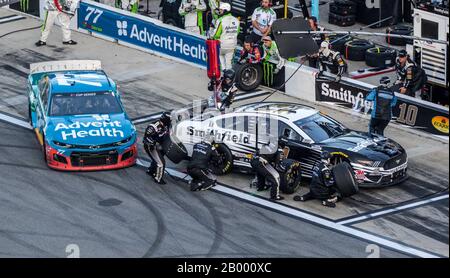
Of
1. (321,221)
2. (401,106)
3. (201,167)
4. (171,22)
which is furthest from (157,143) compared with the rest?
(171,22)

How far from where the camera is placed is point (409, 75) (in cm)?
2628

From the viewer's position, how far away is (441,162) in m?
24.4

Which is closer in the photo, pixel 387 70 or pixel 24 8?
pixel 387 70

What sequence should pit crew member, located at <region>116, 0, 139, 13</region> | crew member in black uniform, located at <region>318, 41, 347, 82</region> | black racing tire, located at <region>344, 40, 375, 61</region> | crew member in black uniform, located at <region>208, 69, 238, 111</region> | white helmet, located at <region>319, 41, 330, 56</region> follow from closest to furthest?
crew member in black uniform, located at <region>208, 69, 238, 111</region>, crew member in black uniform, located at <region>318, 41, 347, 82</region>, white helmet, located at <region>319, 41, 330, 56</region>, black racing tire, located at <region>344, 40, 375, 61</region>, pit crew member, located at <region>116, 0, 139, 13</region>

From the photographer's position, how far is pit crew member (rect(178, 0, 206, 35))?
104 feet

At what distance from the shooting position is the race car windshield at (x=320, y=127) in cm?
2312

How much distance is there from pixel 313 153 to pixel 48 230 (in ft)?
17.2

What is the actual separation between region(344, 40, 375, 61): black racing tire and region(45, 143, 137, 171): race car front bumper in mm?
9220

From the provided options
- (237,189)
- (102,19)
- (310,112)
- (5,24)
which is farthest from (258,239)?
(5,24)

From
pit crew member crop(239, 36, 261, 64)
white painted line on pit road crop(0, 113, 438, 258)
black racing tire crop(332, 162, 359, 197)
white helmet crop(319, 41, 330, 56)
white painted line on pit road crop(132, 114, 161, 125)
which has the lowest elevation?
white painted line on pit road crop(0, 113, 438, 258)

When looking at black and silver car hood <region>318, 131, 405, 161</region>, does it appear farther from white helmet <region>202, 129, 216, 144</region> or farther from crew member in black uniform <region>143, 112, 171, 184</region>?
crew member in black uniform <region>143, 112, 171, 184</region>

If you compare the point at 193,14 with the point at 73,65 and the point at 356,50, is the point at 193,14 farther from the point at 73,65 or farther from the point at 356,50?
the point at 73,65

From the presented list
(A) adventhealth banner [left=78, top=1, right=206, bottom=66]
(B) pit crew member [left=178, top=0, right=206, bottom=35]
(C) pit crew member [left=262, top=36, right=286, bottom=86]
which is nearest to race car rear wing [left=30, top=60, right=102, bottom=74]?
(C) pit crew member [left=262, top=36, right=286, bottom=86]

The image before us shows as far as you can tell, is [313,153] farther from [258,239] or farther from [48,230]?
[48,230]
